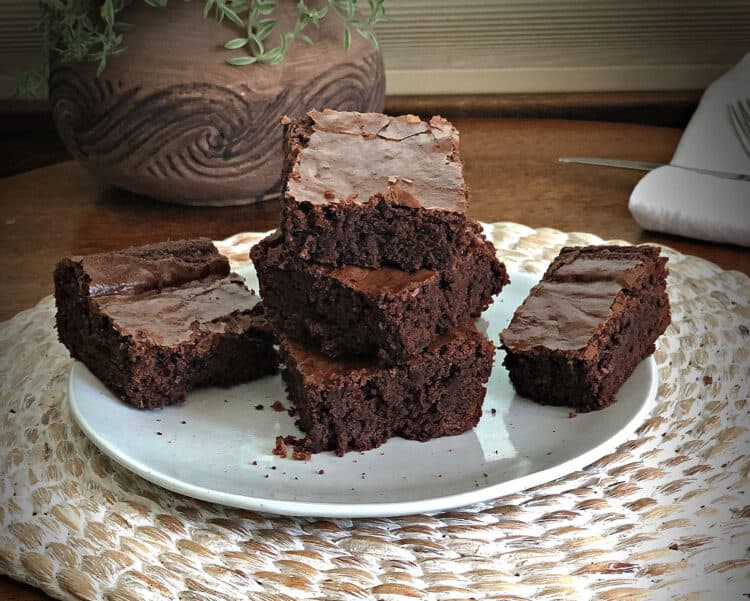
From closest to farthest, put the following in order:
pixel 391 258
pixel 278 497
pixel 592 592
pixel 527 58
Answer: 1. pixel 592 592
2. pixel 278 497
3. pixel 391 258
4. pixel 527 58

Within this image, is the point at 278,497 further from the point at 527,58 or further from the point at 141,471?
the point at 527,58

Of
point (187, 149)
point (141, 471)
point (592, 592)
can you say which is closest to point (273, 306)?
point (141, 471)

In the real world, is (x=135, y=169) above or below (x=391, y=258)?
below

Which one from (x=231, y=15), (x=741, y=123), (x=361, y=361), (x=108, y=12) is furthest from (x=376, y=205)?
(x=741, y=123)

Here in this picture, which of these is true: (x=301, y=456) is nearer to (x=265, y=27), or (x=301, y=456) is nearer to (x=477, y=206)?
(x=265, y=27)

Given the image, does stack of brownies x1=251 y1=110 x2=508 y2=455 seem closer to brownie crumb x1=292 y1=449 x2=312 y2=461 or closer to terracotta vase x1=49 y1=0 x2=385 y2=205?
brownie crumb x1=292 y1=449 x2=312 y2=461

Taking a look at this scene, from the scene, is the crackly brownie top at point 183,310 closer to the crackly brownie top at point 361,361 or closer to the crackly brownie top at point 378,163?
the crackly brownie top at point 361,361

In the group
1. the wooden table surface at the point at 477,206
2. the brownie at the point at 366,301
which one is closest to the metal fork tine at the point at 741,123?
the wooden table surface at the point at 477,206
